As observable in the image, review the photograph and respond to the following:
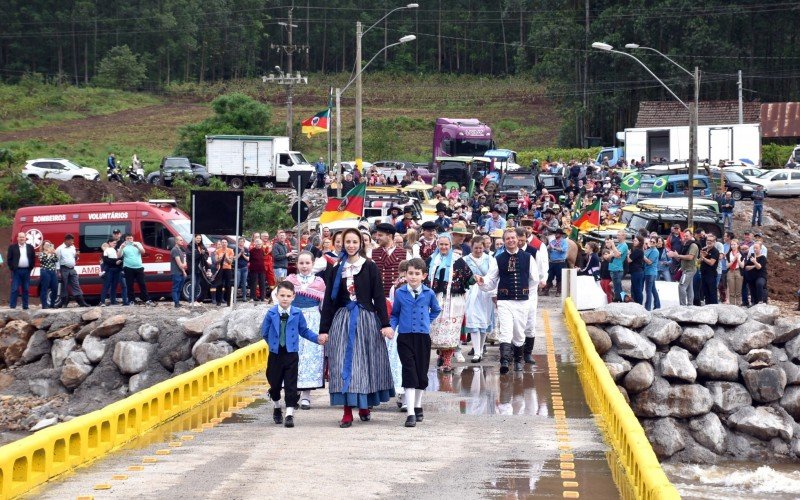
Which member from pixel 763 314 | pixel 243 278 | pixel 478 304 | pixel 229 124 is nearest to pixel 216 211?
pixel 243 278

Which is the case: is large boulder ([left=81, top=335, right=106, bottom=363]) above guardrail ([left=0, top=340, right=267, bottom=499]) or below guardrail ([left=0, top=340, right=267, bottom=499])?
below

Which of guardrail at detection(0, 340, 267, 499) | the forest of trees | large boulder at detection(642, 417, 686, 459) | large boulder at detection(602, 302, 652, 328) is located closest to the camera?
guardrail at detection(0, 340, 267, 499)

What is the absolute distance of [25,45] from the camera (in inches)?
4215

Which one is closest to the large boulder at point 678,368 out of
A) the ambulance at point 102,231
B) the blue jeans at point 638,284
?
the blue jeans at point 638,284

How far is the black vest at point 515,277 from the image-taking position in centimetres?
1639

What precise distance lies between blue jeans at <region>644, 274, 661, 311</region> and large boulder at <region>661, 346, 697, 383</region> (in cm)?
317

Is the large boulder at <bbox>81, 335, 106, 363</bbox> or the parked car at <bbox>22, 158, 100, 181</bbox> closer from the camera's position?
the large boulder at <bbox>81, 335, 106, 363</bbox>

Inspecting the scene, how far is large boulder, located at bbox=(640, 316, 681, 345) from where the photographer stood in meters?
21.3

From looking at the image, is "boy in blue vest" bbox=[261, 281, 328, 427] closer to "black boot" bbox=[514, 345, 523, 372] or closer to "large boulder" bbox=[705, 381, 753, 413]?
"black boot" bbox=[514, 345, 523, 372]

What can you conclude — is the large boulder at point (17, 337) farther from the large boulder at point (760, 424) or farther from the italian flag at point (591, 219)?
the large boulder at point (760, 424)

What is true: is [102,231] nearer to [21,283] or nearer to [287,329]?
[21,283]

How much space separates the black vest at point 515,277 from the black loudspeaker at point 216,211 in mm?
6901

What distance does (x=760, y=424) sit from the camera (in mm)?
20547

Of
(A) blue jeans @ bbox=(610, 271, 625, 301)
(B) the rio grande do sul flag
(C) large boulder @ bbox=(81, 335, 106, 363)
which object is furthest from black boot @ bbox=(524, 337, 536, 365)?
(B) the rio grande do sul flag
